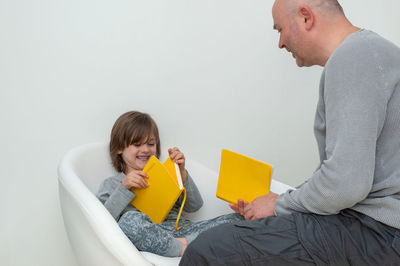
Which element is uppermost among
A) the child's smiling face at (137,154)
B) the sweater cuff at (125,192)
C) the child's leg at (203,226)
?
the child's smiling face at (137,154)

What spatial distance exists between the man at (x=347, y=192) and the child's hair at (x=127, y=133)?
2.46 ft

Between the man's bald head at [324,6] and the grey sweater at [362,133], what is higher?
the man's bald head at [324,6]

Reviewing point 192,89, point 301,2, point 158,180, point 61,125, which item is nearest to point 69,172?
point 158,180

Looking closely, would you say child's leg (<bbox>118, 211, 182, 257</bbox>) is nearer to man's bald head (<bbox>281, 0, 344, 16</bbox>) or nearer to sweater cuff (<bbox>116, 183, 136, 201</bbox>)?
sweater cuff (<bbox>116, 183, 136, 201</bbox>)

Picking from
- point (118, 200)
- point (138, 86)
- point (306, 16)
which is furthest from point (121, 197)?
point (306, 16)

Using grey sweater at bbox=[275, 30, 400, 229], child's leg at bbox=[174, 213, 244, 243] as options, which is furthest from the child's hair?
grey sweater at bbox=[275, 30, 400, 229]

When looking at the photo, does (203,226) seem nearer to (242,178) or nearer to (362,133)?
(242,178)

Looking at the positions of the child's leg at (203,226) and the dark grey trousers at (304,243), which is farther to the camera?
the child's leg at (203,226)

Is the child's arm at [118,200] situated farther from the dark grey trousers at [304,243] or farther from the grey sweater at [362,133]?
the grey sweater at [362,133]

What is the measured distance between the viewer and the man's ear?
3.23ft

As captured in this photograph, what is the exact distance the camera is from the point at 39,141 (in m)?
1.58

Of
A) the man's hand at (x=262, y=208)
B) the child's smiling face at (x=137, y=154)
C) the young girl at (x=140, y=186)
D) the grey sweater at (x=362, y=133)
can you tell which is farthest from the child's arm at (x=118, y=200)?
the grey sweater at (x=362, y=133)

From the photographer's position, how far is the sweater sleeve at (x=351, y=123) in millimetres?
777

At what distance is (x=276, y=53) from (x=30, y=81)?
1057 millimetres
